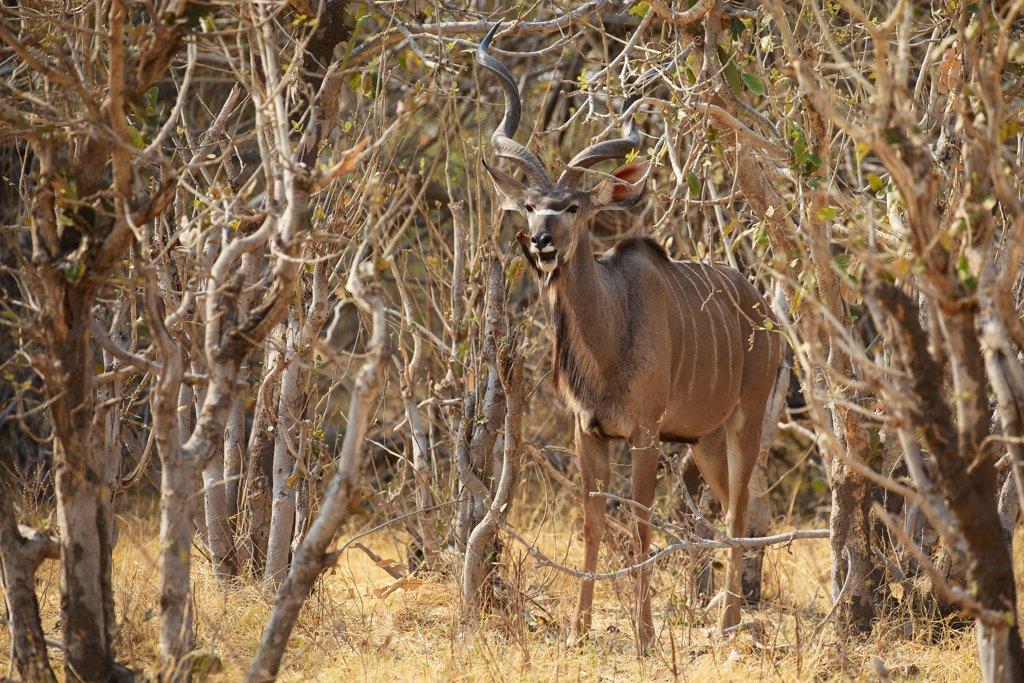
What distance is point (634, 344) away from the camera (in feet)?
13.9

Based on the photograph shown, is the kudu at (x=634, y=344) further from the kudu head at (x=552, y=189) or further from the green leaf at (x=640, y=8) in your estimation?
the green leaf at (x=640, y=8)

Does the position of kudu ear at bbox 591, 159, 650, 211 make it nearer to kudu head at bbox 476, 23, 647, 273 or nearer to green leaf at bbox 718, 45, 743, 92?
kudu head at bbox 476, 23, 647, 273

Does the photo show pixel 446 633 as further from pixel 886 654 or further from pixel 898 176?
pixel 898 176

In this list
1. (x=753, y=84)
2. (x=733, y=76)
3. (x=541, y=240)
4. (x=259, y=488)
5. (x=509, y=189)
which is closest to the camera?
(x=753, y=84)

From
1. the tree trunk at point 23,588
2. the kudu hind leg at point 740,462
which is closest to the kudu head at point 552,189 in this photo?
the kudu hind leg at point 740,462

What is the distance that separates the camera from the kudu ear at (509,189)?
413 cm

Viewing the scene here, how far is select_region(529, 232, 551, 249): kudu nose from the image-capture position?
386 cm

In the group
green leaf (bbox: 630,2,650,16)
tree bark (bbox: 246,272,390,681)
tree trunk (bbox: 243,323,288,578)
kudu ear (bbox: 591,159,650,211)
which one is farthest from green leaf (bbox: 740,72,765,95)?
tree trunk (bbox: 243,323,288,578)

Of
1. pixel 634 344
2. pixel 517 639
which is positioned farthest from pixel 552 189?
pixel 517 639

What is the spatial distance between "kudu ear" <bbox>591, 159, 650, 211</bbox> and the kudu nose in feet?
1.19

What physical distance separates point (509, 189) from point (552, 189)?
175 mm

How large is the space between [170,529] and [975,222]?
171 cm

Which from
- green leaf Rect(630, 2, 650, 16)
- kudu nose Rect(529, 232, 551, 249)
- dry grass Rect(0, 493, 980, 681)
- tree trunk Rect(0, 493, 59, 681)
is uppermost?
green leaf Rect(630, 2, 650, 16)

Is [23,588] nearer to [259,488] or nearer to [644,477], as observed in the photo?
[259,488]
